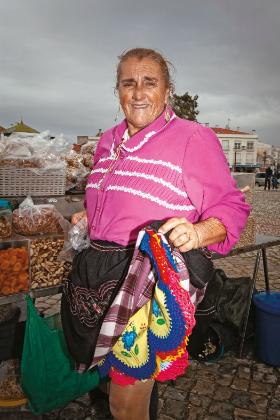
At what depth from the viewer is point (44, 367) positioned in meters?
2.20

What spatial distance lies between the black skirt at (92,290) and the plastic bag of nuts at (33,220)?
2.86ft

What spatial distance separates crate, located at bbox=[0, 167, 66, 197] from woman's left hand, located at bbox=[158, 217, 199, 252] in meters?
1.85

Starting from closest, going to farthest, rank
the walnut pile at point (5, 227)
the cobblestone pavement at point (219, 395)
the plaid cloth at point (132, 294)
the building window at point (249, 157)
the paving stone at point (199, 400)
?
the plaid cloth at point (132, 294) < the walnut pile at point (5, 227) < the cobblestone pavement at point (219, 395) < the paving stone at point (199, 400) < the building window at point (249, 157)

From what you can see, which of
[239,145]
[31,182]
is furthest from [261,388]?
[239,145]

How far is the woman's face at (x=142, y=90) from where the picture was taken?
1695 mm

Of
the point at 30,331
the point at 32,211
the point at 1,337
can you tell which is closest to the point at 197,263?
the point at 30,331

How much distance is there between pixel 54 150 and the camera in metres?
3.15

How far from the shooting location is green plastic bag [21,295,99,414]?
2.18 m

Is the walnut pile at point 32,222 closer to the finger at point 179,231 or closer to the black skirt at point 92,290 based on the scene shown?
the black skirt at point 92,290

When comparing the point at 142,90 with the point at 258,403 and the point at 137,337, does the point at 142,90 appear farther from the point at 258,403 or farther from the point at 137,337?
the point at 258,403

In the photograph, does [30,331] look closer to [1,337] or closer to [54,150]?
[1,337]

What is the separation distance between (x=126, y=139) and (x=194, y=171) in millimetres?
485

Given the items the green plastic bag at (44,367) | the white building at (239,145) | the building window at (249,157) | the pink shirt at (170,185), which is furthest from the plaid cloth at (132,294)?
the building window at (249,157)

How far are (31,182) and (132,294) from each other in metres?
1.78
